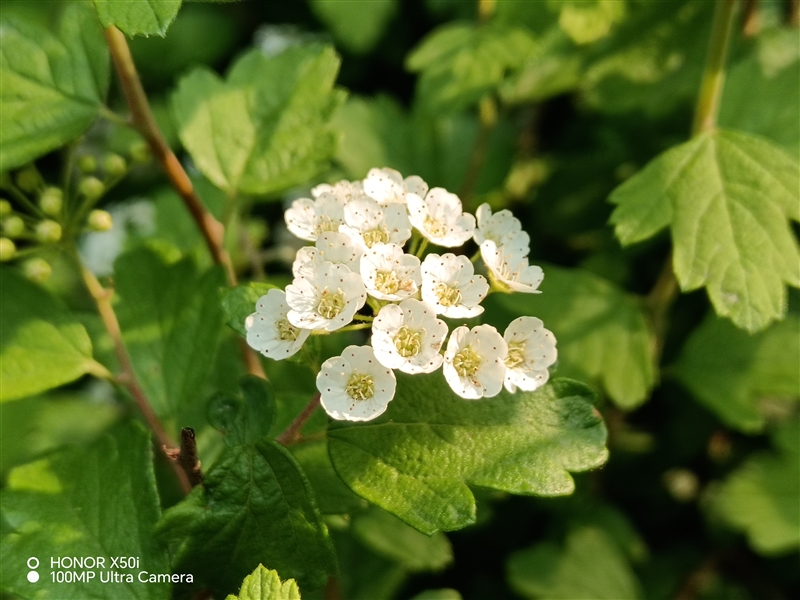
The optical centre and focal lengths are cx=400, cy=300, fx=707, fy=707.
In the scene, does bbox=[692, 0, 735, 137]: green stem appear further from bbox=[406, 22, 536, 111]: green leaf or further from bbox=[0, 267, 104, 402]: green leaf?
bbox=[0, 267, 104, 402]: green leaf

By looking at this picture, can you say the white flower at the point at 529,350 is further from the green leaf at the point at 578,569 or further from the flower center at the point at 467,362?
the green leaf at the point at 578,569

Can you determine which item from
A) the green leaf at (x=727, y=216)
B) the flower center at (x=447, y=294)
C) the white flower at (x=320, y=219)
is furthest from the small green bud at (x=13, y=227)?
the green leaf at (x=727, y=216)

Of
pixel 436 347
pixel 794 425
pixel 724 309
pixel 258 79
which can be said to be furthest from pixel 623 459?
pixel 258 79

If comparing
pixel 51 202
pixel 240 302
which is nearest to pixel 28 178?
pixel 51 202

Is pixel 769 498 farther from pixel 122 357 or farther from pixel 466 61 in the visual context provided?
pixel 122 357

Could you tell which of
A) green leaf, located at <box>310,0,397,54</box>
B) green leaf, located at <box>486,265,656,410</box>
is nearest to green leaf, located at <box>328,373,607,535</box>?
green leaf, located at <box>486,265,656,410</box>

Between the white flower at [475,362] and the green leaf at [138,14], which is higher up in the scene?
the green leaf at [138,14]

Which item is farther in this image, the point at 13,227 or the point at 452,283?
the point at 13,227
